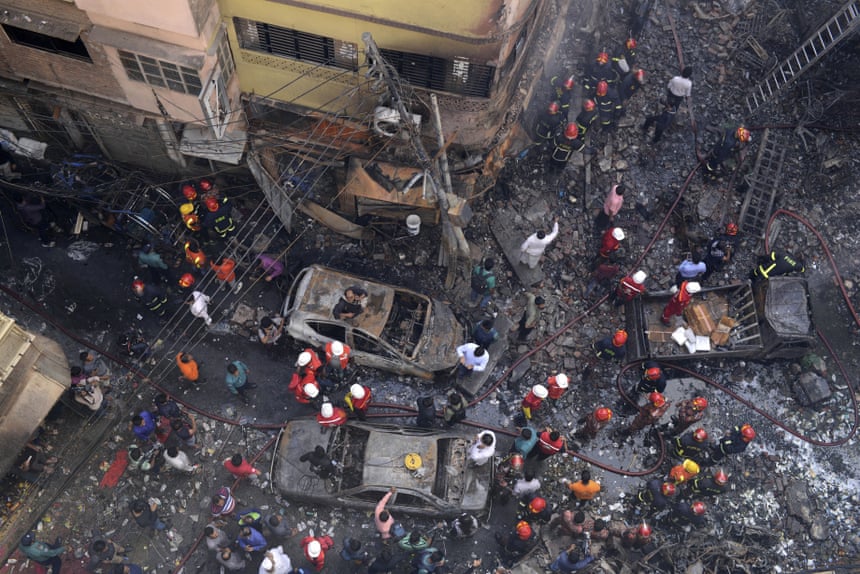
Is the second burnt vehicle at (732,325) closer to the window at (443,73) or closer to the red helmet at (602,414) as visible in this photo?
the red helmet at (602,414)

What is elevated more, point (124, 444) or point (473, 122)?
point (473, 122)

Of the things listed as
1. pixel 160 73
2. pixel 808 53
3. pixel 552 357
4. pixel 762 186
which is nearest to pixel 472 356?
pixel 552 357

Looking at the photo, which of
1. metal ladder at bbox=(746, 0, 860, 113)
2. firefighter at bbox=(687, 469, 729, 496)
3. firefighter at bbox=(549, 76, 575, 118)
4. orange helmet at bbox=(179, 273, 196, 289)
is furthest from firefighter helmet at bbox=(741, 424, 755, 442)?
orange helmet at bbox=(179, 273, 196, 289)

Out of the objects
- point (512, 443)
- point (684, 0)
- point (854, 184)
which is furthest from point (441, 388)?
point (684, 0)

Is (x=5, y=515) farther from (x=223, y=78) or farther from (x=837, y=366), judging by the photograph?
(x=837, y=366)

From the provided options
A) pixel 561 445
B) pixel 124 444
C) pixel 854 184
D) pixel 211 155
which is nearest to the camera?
pixel 561 445

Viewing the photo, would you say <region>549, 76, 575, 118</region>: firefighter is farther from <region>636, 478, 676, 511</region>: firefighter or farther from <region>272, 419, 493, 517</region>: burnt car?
<region>636, 478, 676, 511</region>: firefighter

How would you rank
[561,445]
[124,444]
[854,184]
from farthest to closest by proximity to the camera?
[854,184]
[124,444]
[561,445]
